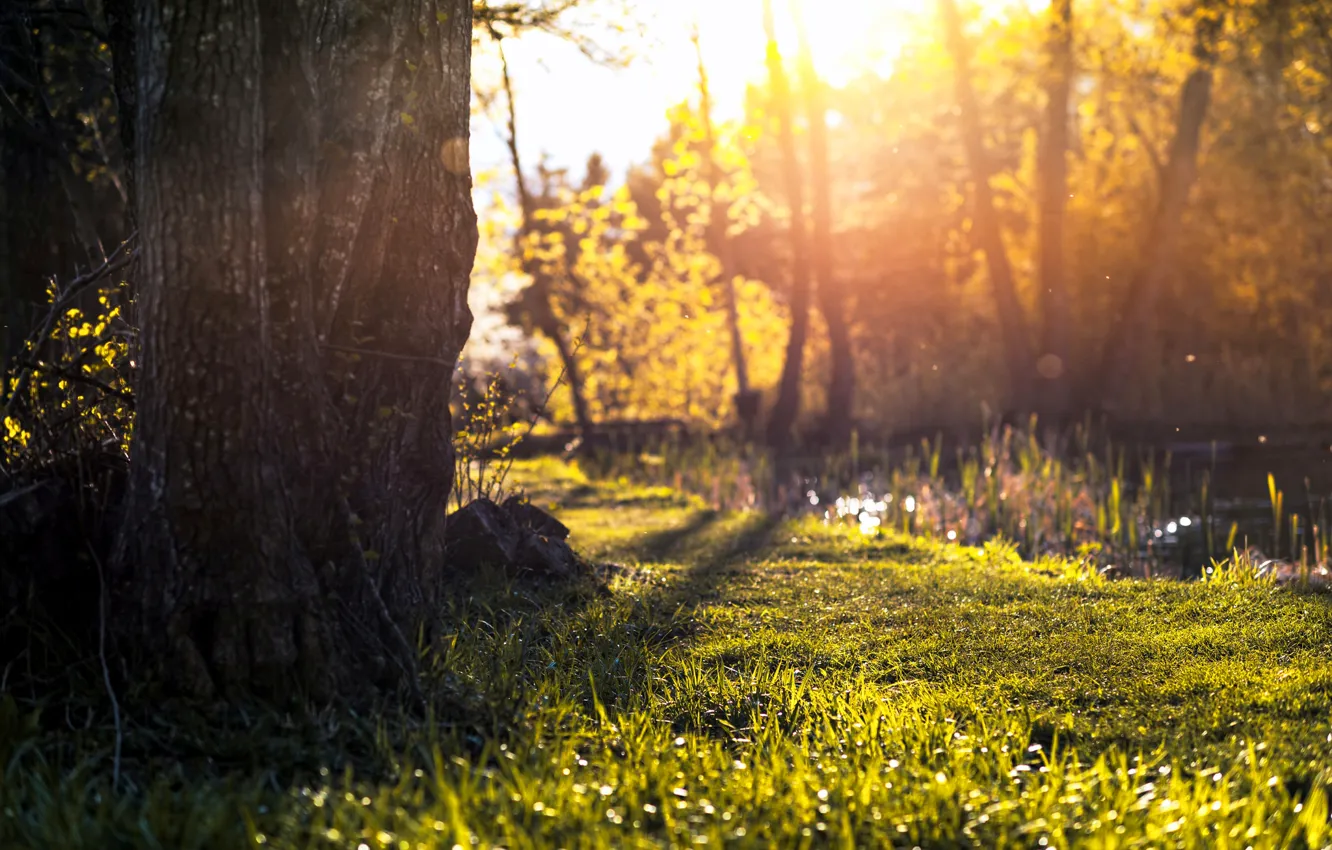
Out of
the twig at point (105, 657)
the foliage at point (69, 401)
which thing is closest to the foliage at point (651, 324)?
the foliage at point (69, 401)

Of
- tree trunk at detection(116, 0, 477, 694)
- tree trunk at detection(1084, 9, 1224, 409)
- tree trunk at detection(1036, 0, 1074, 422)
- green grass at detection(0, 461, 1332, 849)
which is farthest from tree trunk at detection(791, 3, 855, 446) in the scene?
tree trunk at detection(116, 0, 477, 694)

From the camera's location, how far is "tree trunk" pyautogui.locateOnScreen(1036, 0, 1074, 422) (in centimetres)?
1664

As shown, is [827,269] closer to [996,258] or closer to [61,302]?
[996,258]

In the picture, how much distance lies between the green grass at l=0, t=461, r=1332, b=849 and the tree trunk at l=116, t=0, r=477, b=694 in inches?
11.9

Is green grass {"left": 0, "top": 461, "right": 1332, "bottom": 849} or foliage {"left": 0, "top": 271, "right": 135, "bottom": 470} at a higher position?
foliage {"left": 0, "top": 271, "right": 135, "bottom": 470}

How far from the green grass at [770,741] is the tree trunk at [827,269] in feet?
35.2

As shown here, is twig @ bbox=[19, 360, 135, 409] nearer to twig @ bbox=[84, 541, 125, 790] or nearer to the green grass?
twig @ bbox=[84, 541, 125, 790]

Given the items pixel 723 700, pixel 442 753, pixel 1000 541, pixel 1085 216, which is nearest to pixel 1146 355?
pixel 1085 216

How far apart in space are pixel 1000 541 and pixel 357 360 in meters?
5.94

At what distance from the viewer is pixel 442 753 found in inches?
144

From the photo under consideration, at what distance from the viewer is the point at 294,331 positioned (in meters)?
3.94

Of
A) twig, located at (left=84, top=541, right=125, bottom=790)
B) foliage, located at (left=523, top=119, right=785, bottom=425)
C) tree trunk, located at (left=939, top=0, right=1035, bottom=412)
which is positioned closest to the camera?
twig, located at (left=84, top=541, right=125, bottom=790)

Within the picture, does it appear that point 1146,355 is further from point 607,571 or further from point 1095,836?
point 1095,836

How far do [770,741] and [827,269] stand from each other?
1348 cm
